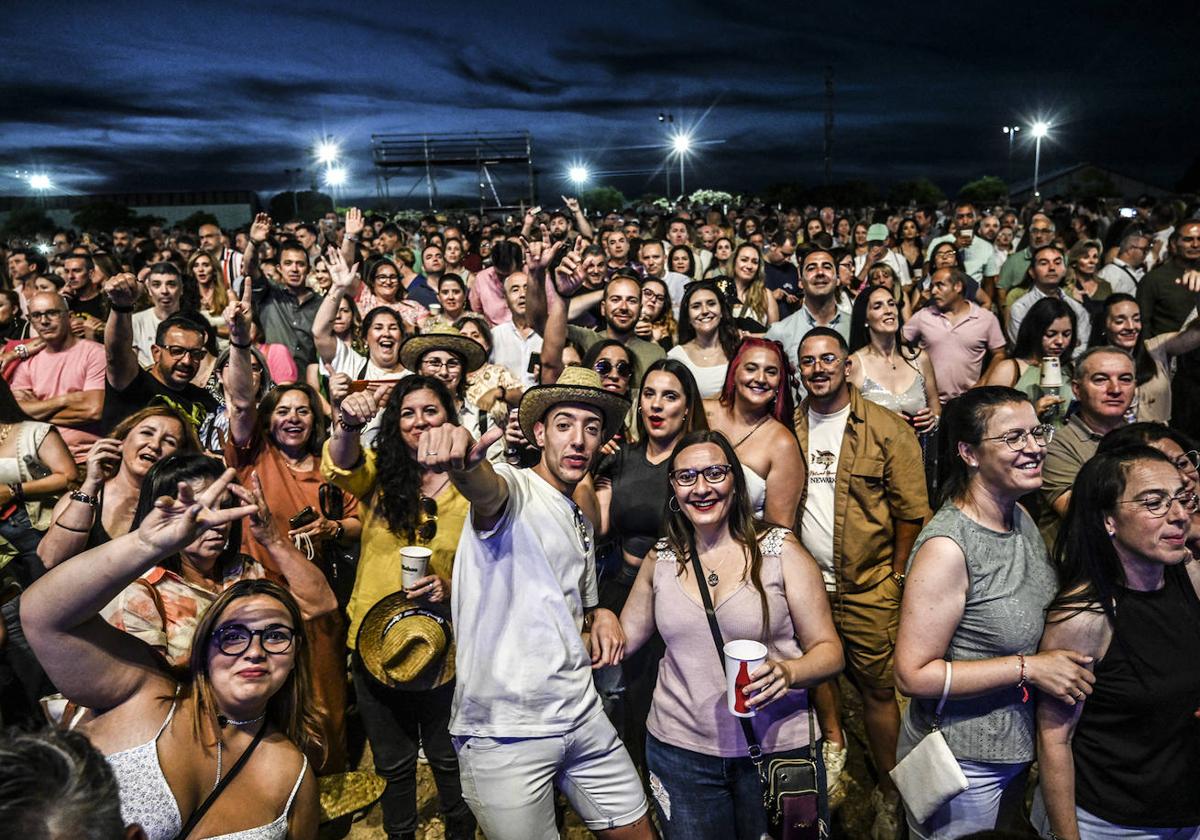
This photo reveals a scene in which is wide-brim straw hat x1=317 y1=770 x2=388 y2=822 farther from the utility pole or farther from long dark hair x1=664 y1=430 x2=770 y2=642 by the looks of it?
the utility pole

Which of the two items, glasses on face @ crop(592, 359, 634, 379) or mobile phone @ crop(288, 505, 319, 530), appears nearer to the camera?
mobile phone @ crop(288, 505, 319, 530)

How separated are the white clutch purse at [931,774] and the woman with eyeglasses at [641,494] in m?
1.18

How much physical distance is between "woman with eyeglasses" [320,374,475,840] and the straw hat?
96 mm

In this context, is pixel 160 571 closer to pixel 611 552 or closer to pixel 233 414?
pixel 233 414

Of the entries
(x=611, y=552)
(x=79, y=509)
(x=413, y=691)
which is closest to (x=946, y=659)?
(x=611, y=552)

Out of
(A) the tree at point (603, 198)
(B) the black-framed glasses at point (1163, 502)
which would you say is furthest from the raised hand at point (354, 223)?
(A) the tree at point (603, 198)

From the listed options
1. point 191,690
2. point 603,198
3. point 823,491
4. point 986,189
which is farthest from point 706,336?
point 603,198

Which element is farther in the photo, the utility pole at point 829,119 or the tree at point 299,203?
the tree at point 299,203

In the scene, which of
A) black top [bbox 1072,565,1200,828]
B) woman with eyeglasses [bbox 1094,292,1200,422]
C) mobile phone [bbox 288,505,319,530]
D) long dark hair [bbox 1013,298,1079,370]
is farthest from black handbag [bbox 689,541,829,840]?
long dark hair [bbox 1013,298,1079,370]

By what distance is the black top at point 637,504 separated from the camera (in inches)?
137

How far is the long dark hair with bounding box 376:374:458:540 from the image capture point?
3.22m

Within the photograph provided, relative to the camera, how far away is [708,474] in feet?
8.64

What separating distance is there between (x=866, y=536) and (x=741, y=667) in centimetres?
151

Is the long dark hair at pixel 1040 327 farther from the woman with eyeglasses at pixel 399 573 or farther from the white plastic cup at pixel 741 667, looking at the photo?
the woman with eyeglasses at pixel 399 573
